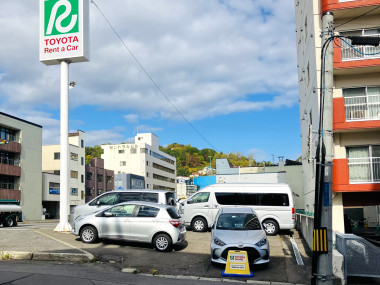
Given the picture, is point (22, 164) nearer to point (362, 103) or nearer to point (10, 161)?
point (10, 161)

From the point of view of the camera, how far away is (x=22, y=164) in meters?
53.2

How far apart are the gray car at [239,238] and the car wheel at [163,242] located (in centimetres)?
176

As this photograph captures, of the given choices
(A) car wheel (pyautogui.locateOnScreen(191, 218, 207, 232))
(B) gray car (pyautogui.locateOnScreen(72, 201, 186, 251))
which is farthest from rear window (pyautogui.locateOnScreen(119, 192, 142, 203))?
(A) car wheel (pyautogui.locateOnScreen(191, 218, 207, 232))

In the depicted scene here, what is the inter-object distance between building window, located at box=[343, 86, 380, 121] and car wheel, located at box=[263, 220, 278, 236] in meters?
6.01

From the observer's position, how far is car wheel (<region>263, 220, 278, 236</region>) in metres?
19.1

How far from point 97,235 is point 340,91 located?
42.7ft

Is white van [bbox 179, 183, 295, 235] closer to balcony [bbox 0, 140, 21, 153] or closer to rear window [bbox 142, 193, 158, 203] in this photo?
rear window [bbox 142, 193, 158, 203]

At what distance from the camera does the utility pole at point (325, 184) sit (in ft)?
29.5

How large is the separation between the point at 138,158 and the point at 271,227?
7837 cm

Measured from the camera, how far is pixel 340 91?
19.2 metres

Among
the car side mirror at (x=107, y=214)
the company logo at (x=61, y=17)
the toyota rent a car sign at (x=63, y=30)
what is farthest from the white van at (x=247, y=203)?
the company logo at (x=61, y=17)

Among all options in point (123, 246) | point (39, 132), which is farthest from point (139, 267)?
point (39, 132)

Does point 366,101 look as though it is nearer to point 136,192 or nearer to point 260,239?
point 260,239

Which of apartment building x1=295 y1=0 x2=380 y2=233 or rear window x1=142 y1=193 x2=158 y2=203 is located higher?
apartment building x1=295 y1=0 x2=380 y2=233
